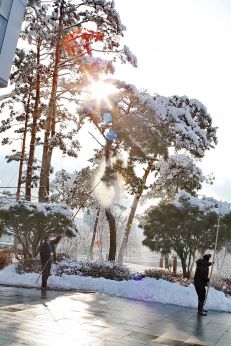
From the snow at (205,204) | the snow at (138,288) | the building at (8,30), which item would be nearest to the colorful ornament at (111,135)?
the snow at (205,204)

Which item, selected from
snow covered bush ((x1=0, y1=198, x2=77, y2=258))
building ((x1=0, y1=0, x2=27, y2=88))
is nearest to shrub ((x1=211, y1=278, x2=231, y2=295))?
snow covered bush ((x1=0, y1=198, x2=77, y2=258))

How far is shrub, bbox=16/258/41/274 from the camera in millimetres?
17245

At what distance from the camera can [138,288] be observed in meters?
14.5

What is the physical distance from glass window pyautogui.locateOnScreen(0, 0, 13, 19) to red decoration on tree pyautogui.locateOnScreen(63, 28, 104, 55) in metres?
10.6

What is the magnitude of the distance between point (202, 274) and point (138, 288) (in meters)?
2.90

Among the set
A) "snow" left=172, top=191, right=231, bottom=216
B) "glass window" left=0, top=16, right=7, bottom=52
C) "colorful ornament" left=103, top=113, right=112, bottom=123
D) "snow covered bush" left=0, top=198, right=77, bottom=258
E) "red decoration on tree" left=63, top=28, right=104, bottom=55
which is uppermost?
"red decoration on tree" left=63, top=28, right=104, bottom=55

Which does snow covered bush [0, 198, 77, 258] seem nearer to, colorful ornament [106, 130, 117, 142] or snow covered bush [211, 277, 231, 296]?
colorful ornament [106, 130, 117, 142]

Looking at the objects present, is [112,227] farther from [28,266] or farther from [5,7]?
[5,7]

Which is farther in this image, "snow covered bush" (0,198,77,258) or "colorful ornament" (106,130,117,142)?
"colorful ornament" (106,130,117,142)

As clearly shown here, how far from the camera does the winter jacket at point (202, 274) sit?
40.4ft

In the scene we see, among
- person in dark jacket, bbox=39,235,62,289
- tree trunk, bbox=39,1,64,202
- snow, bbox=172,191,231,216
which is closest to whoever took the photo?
person in dark jacket, bbox=39,235,62,289

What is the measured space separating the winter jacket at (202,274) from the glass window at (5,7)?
930 cm

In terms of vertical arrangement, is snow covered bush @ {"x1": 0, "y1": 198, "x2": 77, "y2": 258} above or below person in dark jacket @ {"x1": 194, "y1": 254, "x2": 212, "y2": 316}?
above

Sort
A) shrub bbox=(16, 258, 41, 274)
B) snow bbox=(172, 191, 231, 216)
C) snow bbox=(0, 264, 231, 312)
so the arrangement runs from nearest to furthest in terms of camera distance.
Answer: snow bbox=(0, 264, 231, 312)
shrub bbox=(16, 258, 41, 274)
snow bbox=(172, 191, 231, 216)
